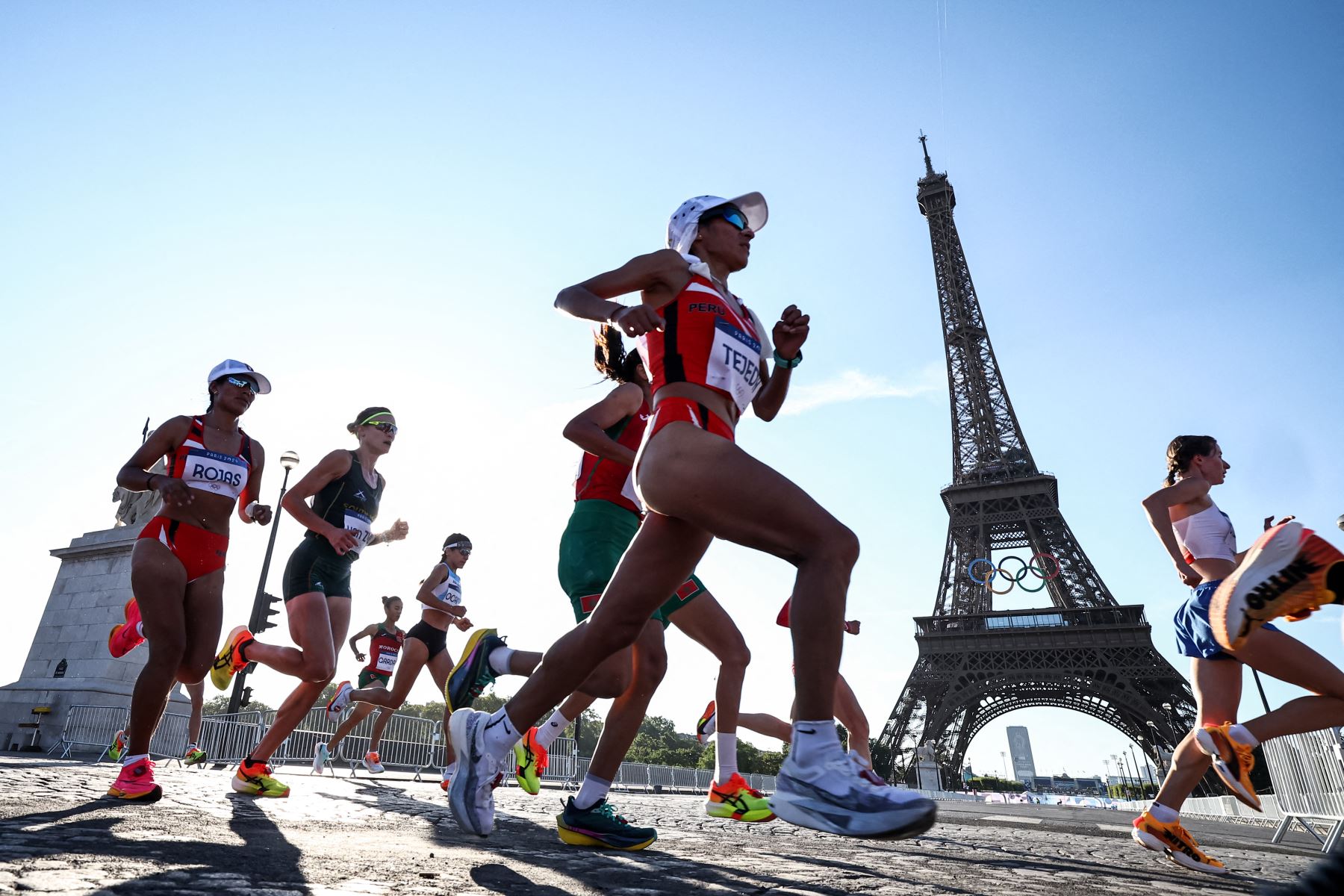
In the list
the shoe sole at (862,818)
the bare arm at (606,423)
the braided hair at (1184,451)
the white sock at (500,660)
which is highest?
the braided hair at (1184,451)

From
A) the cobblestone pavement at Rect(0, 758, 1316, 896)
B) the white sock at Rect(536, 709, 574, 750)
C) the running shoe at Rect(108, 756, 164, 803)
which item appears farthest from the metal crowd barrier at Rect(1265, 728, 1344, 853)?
the running shoe at Rect(108, 756, 164, 803)

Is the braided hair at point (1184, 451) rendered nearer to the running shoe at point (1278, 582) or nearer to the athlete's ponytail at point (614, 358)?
the running shoe at point (1278, 582)

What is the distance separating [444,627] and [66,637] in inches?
380

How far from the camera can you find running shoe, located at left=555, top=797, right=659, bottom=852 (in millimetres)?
3242

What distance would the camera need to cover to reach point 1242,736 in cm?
396

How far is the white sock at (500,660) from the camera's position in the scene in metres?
3.88

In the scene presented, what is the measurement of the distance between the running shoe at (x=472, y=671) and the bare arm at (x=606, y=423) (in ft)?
3.44

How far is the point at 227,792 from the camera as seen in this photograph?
4809mm

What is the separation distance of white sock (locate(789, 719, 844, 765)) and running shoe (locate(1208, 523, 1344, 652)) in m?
1.59

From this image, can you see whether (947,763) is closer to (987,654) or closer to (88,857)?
(987,654)

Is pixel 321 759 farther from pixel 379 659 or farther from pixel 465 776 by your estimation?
pixel 465 776

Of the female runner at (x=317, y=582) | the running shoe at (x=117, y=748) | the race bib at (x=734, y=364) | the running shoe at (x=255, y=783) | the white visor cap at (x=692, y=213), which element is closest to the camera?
the race bib at (x=734, y=364)

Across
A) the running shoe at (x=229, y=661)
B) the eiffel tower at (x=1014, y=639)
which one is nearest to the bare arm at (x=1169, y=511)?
the running shoe at (x=229, y=661)

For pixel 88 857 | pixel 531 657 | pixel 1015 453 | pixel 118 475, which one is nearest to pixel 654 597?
pixel 88 857
